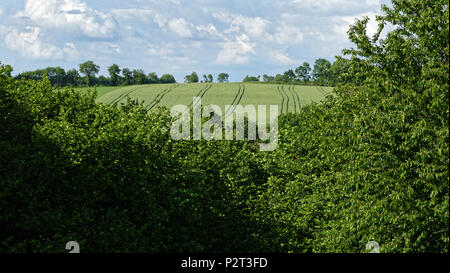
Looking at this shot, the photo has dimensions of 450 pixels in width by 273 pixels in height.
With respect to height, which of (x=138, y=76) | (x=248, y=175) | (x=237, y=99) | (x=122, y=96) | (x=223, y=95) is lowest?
(x=248, y=175)

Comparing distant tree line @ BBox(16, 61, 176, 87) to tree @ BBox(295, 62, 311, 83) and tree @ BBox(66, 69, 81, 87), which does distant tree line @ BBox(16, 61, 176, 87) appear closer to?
tree @ BBox(66, 69, 81, 87)

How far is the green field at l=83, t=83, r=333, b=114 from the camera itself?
107 meters

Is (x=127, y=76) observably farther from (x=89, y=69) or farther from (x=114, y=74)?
(x=89, y=69)

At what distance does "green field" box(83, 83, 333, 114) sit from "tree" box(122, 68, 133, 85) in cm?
3341

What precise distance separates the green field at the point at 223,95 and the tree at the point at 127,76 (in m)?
33.4

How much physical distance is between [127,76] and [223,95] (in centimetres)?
6576

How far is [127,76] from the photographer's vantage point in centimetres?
16975

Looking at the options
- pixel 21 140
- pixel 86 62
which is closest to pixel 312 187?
pixel 21 140

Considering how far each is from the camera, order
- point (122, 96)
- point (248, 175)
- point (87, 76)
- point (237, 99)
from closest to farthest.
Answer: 1. point (248, 175)
2. point (237, 99)
3. point (122, 96)
4. point (87, 76)

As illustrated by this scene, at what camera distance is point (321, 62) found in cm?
19100

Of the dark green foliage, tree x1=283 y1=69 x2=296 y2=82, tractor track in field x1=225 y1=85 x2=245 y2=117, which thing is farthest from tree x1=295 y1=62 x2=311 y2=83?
the dark green foliage

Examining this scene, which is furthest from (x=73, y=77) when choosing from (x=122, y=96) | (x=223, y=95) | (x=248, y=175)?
(x=248, y=175)

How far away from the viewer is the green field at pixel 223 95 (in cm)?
10719

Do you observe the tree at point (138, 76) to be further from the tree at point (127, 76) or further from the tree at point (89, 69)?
the tree at point (89, 69)
